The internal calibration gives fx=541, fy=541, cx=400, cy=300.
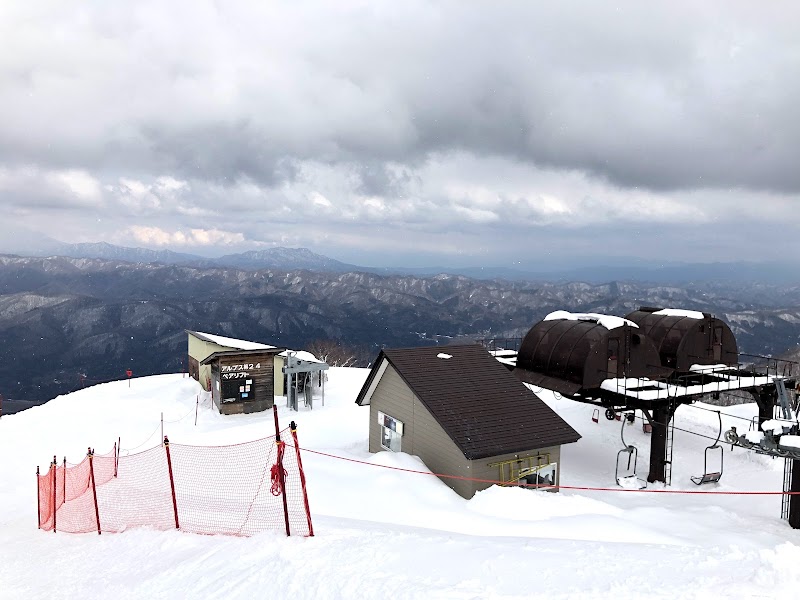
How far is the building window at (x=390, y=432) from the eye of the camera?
21141 mm

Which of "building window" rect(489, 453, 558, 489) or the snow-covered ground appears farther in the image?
"building window" rect(489, 453, 558, 489)

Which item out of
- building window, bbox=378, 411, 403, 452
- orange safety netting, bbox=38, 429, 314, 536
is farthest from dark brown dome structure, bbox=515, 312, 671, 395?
orange safety netting, bbox=38, 429, 314, 536

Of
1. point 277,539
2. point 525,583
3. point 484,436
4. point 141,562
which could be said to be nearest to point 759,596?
point 525,583

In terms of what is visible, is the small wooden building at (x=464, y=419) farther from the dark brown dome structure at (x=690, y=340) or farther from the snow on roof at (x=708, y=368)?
the snow on roof at (x=708, y=368)

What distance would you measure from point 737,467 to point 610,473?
6.88m

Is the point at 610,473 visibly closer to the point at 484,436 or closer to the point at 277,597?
the point at 484,436

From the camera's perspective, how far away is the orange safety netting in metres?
12.9

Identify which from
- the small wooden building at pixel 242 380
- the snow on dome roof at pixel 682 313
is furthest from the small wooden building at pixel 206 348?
the snow on dome roof at pixel 682 313

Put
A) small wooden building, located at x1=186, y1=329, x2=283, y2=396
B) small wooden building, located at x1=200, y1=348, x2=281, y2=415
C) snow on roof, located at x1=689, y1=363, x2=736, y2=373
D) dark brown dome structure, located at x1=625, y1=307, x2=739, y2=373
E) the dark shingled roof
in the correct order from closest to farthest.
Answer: the dark shingled roof
snow on roof, located at x1=689, y1=363, x2=736, y2=373
dark brown dome structure, located at x1=625, y1=307, x2=739, y2=373
small wooden building, located at x1=200, y1=348, x2=281, y2=415
small wooden building, located at x1=186, y1=329, x2=283, y2=396

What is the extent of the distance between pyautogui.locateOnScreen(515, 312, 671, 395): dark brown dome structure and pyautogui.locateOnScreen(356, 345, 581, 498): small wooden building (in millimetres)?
3886

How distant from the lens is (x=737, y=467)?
26.3 meters

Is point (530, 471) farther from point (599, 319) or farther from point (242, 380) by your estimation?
point (242, 380)

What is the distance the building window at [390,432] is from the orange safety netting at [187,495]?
3.85m

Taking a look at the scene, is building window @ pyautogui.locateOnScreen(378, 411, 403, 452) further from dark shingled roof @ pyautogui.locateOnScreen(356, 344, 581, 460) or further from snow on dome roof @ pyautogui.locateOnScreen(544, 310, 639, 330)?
snow on dome roof @ pyautogui.locateOnScreen(544, 310, 639, 330)
